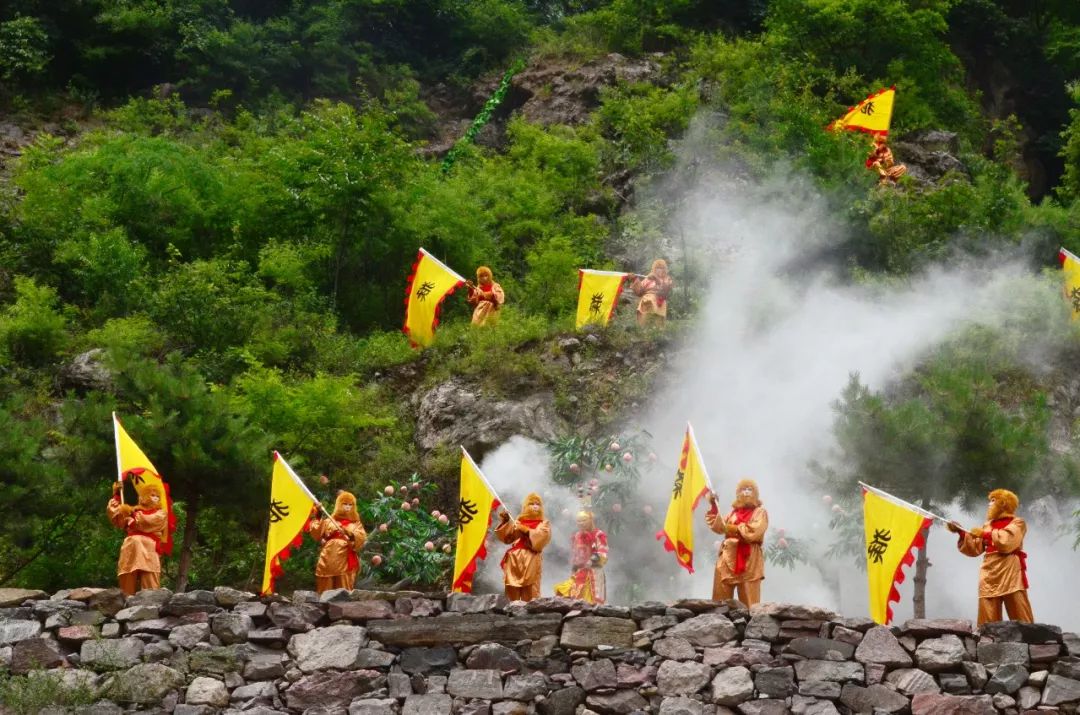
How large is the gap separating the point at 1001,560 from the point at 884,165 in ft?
46.8

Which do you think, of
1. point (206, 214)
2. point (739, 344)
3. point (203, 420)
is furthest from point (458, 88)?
point (203, 420)

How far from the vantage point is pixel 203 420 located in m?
18.4

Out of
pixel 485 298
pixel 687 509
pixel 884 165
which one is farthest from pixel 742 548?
pixel 884 165

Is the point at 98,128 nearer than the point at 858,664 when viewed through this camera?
No

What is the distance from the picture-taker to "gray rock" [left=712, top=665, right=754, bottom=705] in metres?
14.8

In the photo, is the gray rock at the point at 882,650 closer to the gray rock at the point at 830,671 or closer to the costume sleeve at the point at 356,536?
the gray rock at the point at 830,671

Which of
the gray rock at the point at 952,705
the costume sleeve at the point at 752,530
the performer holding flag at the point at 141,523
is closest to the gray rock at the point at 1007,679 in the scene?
the gray rock at the point at 952,705

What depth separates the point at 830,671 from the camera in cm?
1480

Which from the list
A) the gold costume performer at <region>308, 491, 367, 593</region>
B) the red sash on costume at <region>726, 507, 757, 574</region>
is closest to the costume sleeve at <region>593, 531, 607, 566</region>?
the red sash on costume at <region>726, 507, 757, 574</region>

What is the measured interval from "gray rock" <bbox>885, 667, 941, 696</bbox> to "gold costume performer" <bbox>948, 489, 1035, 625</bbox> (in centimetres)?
103

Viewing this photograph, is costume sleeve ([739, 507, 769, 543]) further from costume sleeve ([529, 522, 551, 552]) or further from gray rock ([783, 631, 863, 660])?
costume sleeve ([529, 522, 551, 552])

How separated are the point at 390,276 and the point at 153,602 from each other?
39.7 ft

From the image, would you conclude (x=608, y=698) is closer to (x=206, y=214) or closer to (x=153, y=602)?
(x=153, y=602)

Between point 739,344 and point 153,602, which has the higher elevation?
point 739,344
